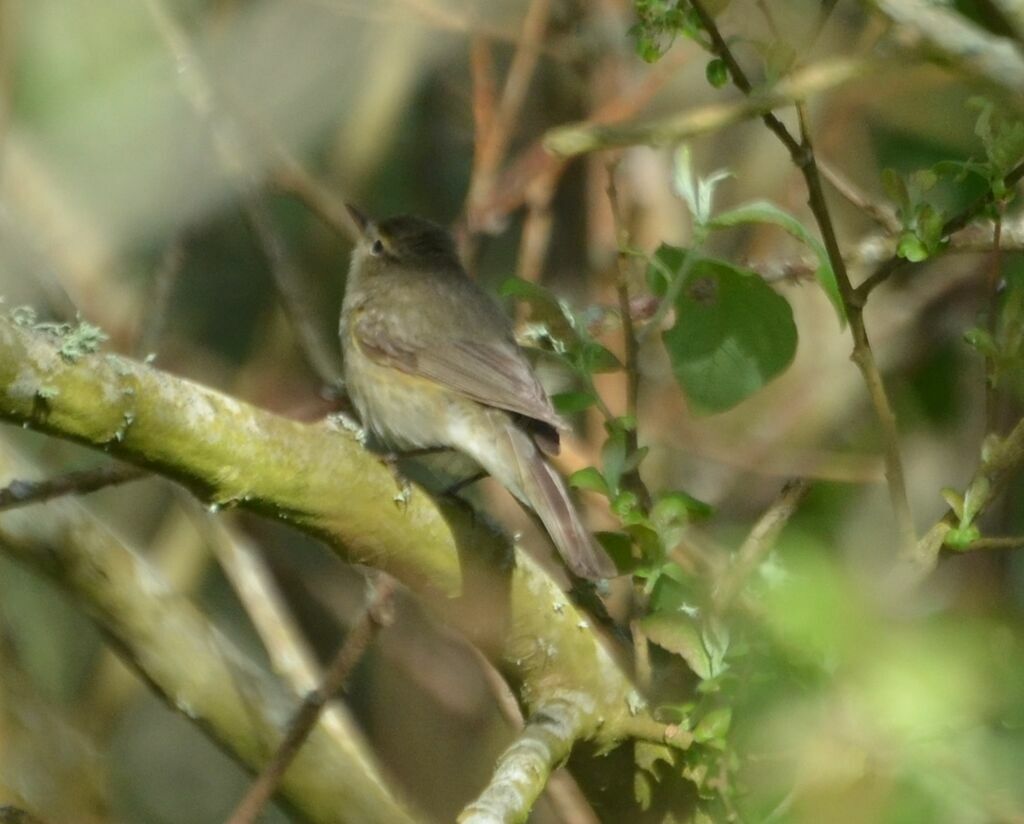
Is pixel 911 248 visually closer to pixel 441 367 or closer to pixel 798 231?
pixel 798 231

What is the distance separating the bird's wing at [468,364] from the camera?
2.81 m

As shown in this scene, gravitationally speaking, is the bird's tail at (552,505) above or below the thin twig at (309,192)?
below

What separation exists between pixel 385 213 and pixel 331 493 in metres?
3.60

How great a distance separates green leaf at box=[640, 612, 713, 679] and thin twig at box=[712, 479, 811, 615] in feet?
0.20

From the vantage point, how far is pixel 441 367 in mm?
3188

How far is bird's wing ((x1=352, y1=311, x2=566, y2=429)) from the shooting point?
9.23ft

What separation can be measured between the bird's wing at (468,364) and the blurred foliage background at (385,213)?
27 centimetres

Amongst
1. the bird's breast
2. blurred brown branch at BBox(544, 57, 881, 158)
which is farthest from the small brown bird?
blurred brown branch at BBox(544, 57, 881, 158)

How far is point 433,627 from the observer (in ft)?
16.0

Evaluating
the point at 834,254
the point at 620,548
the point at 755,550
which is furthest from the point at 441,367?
the point at 834,254

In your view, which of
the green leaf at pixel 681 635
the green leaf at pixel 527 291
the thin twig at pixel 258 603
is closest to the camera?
the green leaf at pixel 681 635

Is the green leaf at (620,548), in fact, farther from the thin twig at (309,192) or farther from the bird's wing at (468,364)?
the thin twig at (309,192)

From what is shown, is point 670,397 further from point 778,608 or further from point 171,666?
point 778,608

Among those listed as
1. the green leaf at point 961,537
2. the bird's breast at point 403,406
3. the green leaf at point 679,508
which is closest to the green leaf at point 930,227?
the green leaf at point 961,537
